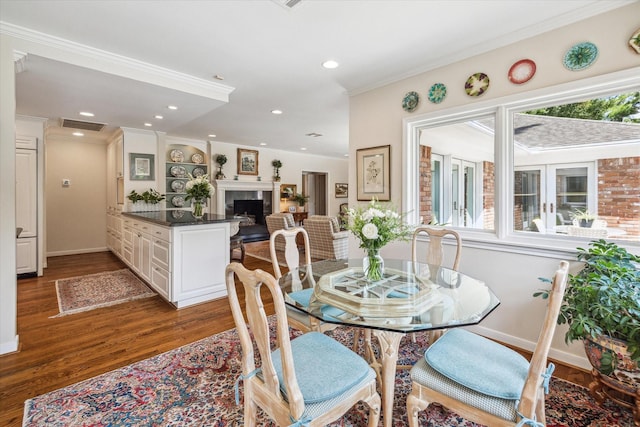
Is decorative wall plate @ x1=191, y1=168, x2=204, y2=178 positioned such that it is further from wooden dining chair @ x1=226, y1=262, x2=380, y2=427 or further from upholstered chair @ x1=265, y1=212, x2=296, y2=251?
wooden dining chair @ x1=226, y1=262, x2=380, y2=427

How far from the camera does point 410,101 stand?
302 centimetres

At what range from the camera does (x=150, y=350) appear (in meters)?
2.34

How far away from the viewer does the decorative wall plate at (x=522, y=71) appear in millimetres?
2266

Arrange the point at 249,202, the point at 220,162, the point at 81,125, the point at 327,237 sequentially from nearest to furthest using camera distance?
the point at 81,125, the point at 327,237, the point at 220,162, the point at 249,202

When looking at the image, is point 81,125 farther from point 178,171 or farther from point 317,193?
point 317,193

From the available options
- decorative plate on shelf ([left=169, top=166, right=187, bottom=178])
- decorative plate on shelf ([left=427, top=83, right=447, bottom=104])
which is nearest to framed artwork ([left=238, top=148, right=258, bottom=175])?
decorative plate on shelf ([left=169, top=166, right=187, bottom=178])

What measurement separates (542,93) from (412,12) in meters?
1.18

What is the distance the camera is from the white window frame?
6.58ft

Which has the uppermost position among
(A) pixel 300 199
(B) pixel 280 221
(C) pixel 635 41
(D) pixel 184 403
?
(C) pixel 635 41

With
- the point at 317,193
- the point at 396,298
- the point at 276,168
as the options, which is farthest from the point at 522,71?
the point at 317,193

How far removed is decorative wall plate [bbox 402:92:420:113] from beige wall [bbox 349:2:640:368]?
44 mm

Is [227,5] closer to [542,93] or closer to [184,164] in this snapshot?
[542,93]

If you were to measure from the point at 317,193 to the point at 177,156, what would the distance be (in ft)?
16.6

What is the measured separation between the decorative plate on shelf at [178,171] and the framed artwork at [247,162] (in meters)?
1.41
